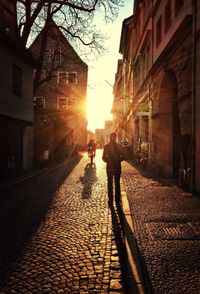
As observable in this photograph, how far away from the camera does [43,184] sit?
13.0 meters

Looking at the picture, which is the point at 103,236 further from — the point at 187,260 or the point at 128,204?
the point at 128,204

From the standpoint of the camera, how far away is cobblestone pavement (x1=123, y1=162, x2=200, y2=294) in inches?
Result: 159

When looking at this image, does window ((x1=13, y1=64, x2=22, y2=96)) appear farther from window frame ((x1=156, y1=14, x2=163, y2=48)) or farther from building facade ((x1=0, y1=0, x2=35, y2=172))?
window frame ((x1=156, y1=14, x2=163, y2=48))

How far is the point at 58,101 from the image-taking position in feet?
145

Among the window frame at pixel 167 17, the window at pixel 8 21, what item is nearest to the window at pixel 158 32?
the window frame at pixel 167 17

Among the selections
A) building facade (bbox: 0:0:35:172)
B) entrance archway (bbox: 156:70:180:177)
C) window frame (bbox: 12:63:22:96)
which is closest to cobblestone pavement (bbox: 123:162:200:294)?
entrance archway (bbox: 156:70:180:177)

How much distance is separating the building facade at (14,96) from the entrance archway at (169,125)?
6824 mm

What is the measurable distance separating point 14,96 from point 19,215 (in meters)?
11.7

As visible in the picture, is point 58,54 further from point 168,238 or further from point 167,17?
point 168,238

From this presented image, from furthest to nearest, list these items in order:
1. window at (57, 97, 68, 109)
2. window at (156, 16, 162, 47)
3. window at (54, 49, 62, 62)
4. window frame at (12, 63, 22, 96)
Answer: window at (57, 97, 68, 109) < window at (54, 49, 62, 62) < window frame at (12, 63, 22, 96) < window at (156, 16, 162, 47)

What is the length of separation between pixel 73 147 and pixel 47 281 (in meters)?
38.1

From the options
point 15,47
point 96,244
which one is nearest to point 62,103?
point 15,47

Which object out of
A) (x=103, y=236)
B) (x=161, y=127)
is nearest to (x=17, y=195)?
(x=103, y=236)

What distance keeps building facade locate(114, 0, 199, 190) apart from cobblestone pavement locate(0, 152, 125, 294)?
140 inches
